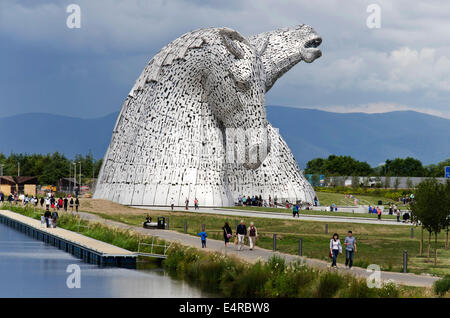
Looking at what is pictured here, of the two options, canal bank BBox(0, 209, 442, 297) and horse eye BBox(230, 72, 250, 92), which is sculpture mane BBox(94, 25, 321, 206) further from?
canal bank BBox(0, 209, 442, 297)

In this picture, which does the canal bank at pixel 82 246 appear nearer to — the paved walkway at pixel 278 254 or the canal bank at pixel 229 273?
the canal bank at pixel 229 273

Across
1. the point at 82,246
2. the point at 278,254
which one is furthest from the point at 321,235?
the point at 82,246

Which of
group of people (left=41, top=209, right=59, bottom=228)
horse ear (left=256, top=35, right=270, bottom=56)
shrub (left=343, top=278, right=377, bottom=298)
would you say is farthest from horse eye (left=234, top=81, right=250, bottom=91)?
shrub (left=343, top=278, right=377, bottom=298)

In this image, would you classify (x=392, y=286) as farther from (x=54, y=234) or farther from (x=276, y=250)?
(x=54, y=234)

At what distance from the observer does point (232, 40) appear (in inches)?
1996

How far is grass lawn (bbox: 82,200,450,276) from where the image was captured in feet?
83.1

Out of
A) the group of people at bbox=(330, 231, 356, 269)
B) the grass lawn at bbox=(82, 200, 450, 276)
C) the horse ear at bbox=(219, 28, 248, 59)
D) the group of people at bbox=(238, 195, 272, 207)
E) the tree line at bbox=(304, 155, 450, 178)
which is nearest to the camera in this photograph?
the group of people at bbox=(330, 231, 356, 269)

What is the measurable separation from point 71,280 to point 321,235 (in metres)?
15.8

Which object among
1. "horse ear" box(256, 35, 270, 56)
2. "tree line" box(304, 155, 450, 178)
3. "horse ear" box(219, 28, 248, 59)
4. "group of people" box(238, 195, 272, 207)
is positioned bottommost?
"group of people" box(238, 195, 272, 207)

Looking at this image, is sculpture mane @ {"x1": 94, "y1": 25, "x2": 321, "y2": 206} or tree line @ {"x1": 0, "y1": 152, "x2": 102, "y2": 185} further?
tree line @ {"x1": 0, "y1": 152, "x2": 102, "y2": 185}

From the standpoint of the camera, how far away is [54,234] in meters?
33.5

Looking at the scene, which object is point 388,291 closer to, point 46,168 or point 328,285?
point 328,285

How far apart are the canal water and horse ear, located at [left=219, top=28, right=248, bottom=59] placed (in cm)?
2444
